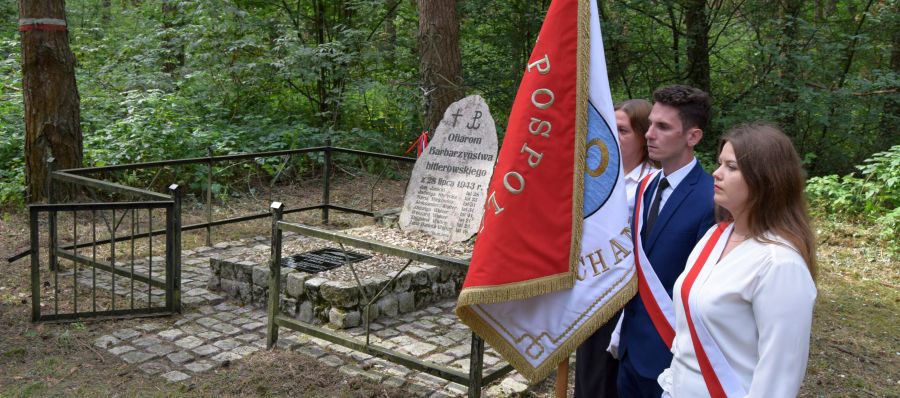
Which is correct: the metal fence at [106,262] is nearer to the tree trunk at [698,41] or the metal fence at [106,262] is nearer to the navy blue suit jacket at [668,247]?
the navy blue suit jacket at [668,247]

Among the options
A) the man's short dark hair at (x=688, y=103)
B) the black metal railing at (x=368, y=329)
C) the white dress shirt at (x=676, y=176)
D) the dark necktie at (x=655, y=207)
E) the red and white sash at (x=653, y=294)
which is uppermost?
Answer: the man's short dark hair at (x=688, y=103)

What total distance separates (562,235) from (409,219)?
158 inches

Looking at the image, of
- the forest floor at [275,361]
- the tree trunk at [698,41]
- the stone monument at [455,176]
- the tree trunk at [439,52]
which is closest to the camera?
the forest floor at [275,361]

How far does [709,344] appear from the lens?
2.04m

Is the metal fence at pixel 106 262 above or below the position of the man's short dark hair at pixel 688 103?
below

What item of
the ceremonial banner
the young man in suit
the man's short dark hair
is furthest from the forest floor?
the man's short dark hair

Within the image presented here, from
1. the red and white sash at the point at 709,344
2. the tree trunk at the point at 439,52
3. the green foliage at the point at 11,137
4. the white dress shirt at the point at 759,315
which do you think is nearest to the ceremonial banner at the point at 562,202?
the red and white sash at the point at 709,344

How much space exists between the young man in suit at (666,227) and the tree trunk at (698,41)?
31.9ft

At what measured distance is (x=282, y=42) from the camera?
40.0ft

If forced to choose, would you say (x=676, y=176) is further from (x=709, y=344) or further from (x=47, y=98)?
(x=47, y=98)

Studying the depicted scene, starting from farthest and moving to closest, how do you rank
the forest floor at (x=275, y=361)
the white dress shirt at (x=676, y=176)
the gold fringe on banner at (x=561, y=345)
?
the forest floor at (x=275, y=361) < the gold fringe on banner at (x=561, y=345) < the white dress shirt at (x=676, y=176)

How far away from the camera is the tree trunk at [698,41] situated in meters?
11.8

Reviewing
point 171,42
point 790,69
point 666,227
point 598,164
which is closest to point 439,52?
point 790,69

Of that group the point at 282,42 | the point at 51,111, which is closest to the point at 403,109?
the point at 282,42
